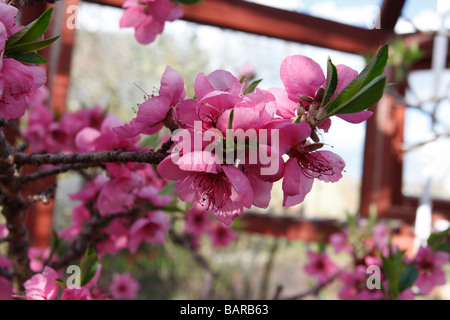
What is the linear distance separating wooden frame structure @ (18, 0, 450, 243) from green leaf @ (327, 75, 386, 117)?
1.51 metres

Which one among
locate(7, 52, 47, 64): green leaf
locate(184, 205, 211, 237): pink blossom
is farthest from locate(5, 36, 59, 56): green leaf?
locate(184, 205, 211, 237): pink blossom

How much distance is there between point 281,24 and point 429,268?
1356 mm

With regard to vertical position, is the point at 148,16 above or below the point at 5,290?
above

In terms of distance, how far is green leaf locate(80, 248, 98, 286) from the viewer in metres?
0.53

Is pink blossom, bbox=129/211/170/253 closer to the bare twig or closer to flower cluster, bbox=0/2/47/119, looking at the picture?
the bare twig

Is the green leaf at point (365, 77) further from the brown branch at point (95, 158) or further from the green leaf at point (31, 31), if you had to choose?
the green leaf at point (31, 31)

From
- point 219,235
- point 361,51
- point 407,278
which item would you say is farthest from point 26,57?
point 361,51

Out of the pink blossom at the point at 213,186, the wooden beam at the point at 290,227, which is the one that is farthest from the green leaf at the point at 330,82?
the wooden beam at the point at 290,227

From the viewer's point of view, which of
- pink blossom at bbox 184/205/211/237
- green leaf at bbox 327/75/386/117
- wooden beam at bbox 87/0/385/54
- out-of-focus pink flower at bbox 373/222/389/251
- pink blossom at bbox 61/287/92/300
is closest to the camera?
green leaf at bbox 327/75/386/117

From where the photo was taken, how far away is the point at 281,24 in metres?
1.84

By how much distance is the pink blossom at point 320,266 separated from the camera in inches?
53.1

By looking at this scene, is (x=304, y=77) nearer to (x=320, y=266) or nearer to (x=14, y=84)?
(x=14, y=84)

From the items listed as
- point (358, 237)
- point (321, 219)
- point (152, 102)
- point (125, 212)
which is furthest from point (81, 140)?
point (321, 219)
